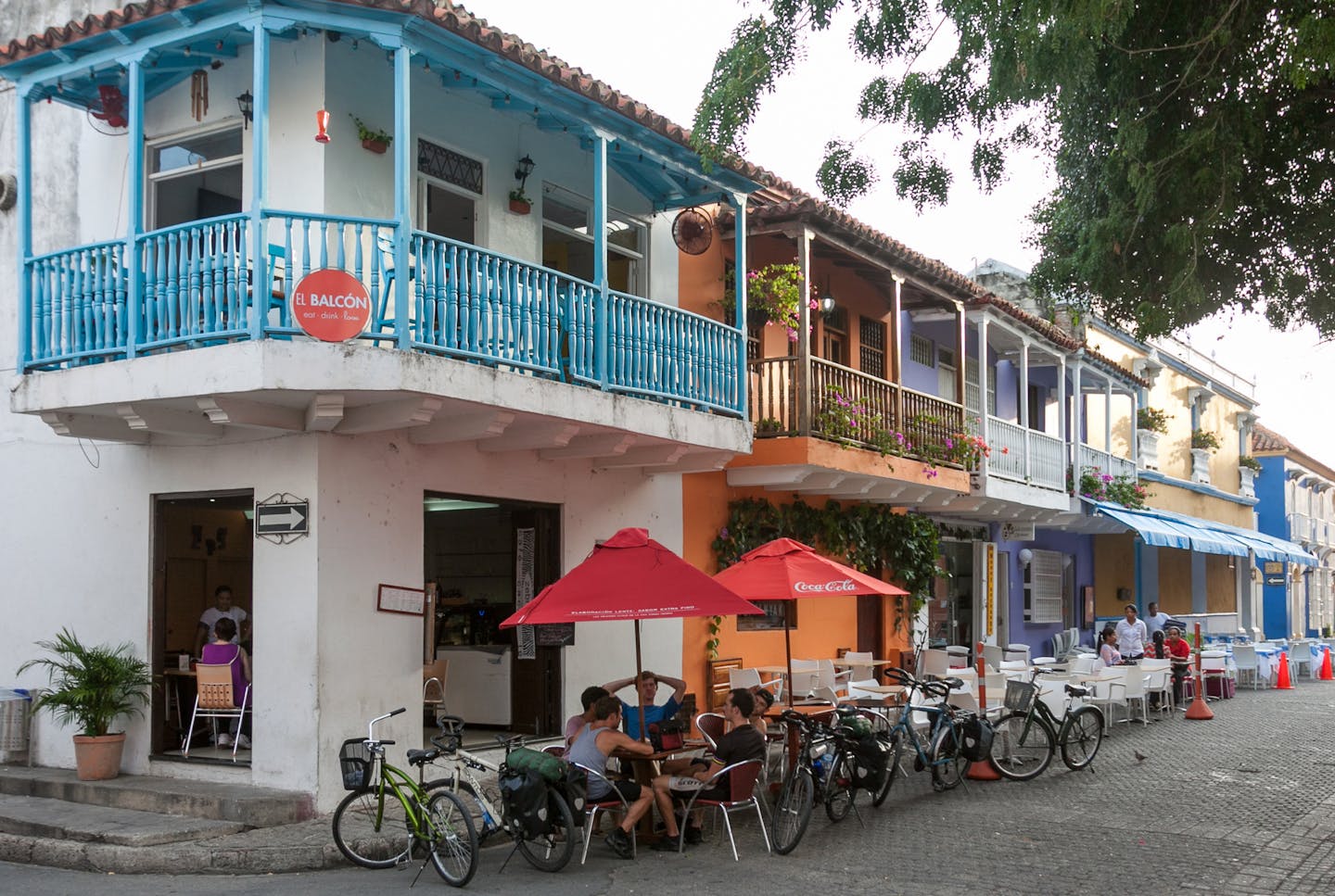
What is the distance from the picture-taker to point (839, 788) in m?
10.1

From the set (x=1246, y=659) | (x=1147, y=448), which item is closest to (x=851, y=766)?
(x=1246, y=659)

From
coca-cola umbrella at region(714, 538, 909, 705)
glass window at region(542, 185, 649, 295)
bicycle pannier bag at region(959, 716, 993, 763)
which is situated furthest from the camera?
glass window at region(542, 185, 649, 295)

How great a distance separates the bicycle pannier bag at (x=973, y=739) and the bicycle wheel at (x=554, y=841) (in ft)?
14.4

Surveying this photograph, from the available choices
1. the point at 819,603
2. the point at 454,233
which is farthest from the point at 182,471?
the point at 819,603

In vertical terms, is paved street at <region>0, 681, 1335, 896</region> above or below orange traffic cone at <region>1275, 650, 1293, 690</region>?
above

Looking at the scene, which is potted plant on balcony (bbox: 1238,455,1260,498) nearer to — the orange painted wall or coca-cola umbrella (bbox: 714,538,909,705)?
the orange painted wall

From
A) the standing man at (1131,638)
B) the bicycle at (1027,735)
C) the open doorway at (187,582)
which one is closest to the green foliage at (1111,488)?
the standing man at (1131,638)

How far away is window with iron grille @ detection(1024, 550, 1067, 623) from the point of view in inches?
958

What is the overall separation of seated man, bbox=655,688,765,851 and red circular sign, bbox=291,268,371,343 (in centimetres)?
385

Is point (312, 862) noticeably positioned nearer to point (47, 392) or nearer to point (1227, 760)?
point (47, 392)

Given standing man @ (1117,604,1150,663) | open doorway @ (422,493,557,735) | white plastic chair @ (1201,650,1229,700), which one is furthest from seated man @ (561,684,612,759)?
white plastic chair @ (1201,650,1229,700)

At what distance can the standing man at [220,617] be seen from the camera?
12.2 metres

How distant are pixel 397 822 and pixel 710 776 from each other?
2.23 meters

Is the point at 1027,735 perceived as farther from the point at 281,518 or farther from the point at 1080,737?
the point at 281,518
